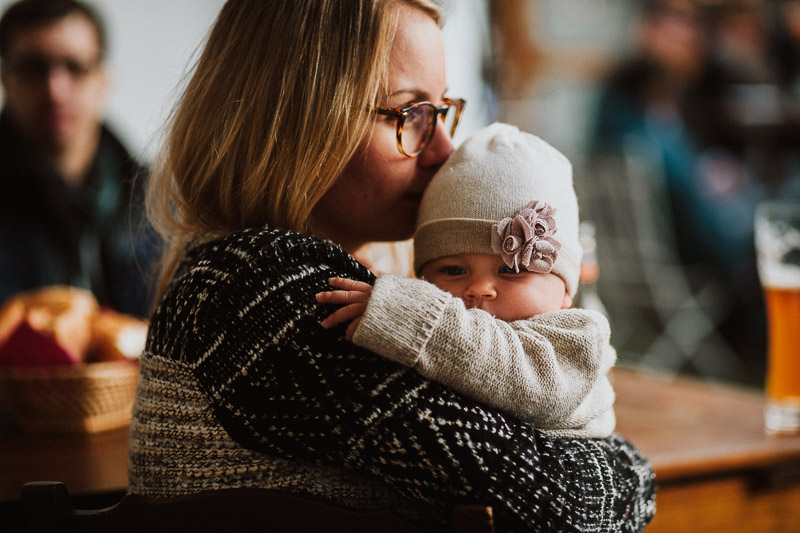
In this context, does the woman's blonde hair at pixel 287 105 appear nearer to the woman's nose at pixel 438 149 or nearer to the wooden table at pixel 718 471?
the woman's nose at pixel 438 149

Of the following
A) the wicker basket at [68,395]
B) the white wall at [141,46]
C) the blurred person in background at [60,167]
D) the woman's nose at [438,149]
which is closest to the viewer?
the woman's nose at [438,149]

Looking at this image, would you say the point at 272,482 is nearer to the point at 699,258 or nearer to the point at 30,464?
the point at 30,464

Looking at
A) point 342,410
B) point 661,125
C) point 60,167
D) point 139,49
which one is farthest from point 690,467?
point 661,125

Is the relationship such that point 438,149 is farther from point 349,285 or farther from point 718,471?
point 718,471

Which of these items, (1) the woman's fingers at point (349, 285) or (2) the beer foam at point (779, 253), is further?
(2) the beer foam at point (779, 253)

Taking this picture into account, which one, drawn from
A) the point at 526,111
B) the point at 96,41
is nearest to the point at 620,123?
the point at 526,111

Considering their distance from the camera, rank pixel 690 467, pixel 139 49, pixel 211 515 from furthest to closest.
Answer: pixel 139 49
pixel 690 467
pixel 211 515

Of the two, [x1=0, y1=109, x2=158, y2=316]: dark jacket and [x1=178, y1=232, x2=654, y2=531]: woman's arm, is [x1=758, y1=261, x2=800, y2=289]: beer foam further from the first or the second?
[x1=0, y1=109, x2=158, y2=316]: dark jacket

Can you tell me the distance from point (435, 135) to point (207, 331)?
49cm

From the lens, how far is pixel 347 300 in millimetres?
780

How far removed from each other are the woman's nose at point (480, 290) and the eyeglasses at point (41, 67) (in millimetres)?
2254

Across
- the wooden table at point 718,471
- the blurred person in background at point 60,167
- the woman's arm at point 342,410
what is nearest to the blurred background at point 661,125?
the blurred person in background at point 60,167

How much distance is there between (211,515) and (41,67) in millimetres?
2419

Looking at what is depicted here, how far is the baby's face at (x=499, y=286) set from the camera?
0.96 metres
